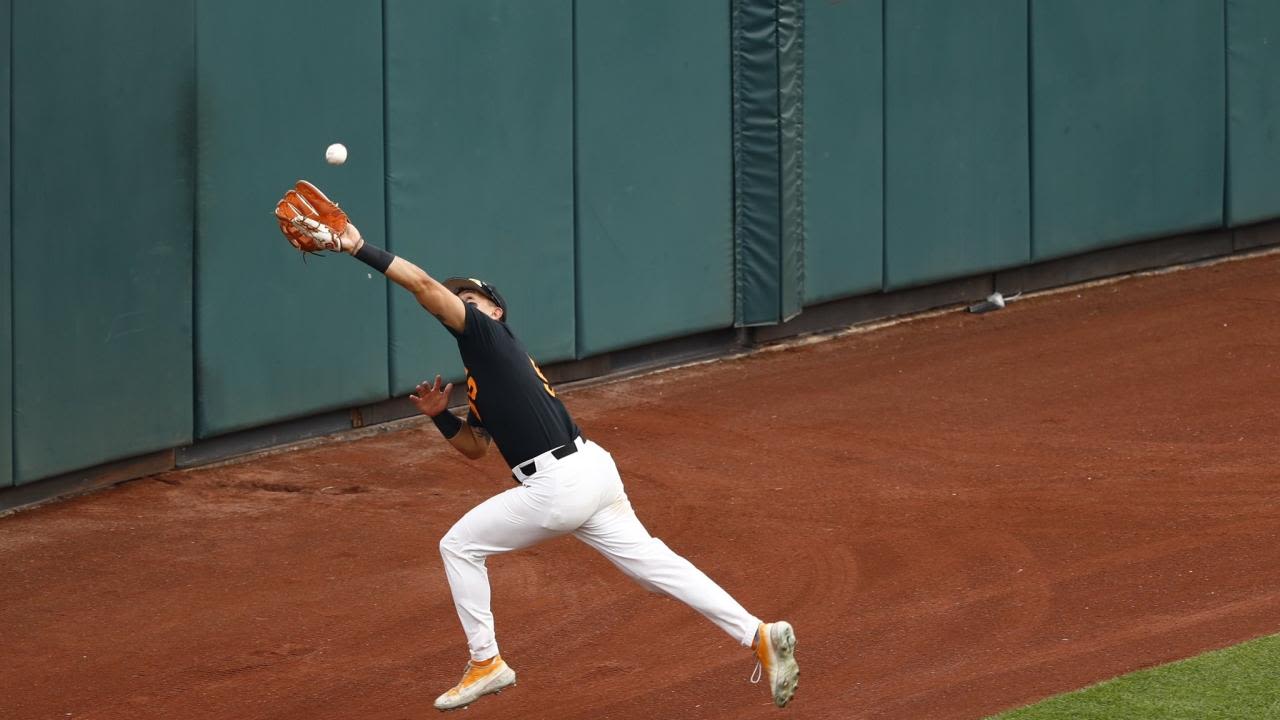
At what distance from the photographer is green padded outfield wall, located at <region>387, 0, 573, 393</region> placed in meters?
10.1

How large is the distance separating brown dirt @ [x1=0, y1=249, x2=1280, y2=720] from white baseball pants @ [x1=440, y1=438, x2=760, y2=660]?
446 millimetres

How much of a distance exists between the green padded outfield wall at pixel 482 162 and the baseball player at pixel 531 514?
402 cm

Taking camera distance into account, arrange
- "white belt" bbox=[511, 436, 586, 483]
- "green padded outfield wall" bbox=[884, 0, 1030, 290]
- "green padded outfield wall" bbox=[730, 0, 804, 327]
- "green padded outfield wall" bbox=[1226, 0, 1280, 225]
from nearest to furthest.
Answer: "white belt" bbox=[511, 436, 586, 483], "green padded outfield wall" bbox=[730, 0, 804, 327], "green padded outfield wall" bbox=[884, 0, 1030, 290], "green padded outfield wall" bbox=[1226, 0, 1280, 225]

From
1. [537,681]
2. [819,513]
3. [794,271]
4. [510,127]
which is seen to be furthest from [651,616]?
[794,271]

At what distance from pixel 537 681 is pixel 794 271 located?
5.71m

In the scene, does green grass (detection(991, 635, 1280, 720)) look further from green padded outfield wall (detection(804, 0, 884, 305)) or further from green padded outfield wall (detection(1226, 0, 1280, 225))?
green padded outfield wall (detection(1226, 0, 1280, 225))

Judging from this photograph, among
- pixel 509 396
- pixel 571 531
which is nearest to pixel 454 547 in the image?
pixel 571 531

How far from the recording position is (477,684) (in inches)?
244

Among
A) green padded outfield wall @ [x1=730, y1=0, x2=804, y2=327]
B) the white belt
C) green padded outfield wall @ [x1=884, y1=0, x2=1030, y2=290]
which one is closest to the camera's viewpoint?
the white belt

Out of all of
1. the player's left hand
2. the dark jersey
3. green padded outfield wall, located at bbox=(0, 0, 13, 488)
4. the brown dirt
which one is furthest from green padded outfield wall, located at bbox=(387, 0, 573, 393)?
the player's left hand

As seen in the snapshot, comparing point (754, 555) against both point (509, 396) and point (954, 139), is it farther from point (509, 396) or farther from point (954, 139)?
point (954, 139)

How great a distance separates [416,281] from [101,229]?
3767 millimetres

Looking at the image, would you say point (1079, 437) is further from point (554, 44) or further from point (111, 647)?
point (111, 647)

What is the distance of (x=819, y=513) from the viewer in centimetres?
867
